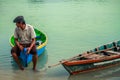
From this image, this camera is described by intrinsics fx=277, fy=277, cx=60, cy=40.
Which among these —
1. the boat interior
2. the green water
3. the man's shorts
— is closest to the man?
the man's shorts

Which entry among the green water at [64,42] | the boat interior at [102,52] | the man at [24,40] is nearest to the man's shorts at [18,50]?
the man at [24,40]

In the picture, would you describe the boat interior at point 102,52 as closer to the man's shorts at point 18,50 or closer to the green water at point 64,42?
the green water at point 64,42

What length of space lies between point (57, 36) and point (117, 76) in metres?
6.95

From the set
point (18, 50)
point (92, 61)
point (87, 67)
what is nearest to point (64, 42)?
point (18, 50)

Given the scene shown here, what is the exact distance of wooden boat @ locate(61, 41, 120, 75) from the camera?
8.75m

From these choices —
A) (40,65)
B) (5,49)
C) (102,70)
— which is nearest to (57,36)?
(5,49)

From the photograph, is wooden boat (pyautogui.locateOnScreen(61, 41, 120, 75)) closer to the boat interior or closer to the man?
the boat interior

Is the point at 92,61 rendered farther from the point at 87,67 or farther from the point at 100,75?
the point at 100,75

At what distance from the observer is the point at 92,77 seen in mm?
9008

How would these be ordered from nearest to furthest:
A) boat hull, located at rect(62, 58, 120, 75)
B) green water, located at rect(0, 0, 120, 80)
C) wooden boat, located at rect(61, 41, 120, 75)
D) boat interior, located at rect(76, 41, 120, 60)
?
wooden boat, located at rect(61, 41, 120, 75) → boat hull, located at rect(62, 58, 120, 75) → green water, located at rect(0, 0, 120, 80) → boat interior, located at rect(76, 41, 120, 60)

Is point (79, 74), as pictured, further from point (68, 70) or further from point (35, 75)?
point (35, 75)

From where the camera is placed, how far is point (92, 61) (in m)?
8.89

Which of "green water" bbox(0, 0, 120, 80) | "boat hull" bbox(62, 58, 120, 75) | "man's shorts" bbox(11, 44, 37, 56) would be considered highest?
"man's shorts" bbox(11, 44, 37, 56)

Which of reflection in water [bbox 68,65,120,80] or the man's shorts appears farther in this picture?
the man's shorts
